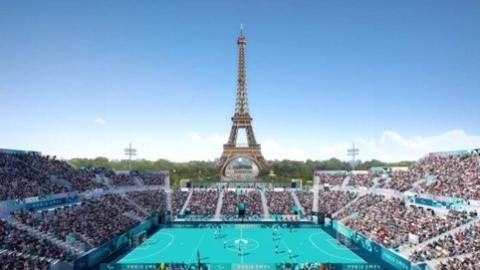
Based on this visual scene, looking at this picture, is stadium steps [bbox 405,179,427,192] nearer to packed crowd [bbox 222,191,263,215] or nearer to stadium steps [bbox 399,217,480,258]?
stadium steps [bbox 399,217,480,258]

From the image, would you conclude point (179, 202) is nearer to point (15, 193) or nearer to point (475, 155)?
point (15, 193)

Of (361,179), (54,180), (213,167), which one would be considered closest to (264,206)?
(361,179)

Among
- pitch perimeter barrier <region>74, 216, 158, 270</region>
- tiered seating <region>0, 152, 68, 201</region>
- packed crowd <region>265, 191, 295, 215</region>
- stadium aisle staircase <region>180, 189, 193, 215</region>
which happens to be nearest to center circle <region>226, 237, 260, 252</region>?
pitch perimeter barrier <region>74, 216, 158, 270</region>

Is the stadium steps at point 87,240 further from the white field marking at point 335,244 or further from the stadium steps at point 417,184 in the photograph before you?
the stadium steps at point 417,184

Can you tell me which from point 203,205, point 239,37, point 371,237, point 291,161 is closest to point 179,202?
point 203,205

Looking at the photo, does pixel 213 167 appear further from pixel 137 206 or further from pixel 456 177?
pixel 456 177

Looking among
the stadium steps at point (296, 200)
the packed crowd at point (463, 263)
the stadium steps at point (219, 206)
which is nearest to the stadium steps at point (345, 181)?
the stadium steps at point (296, 200)
